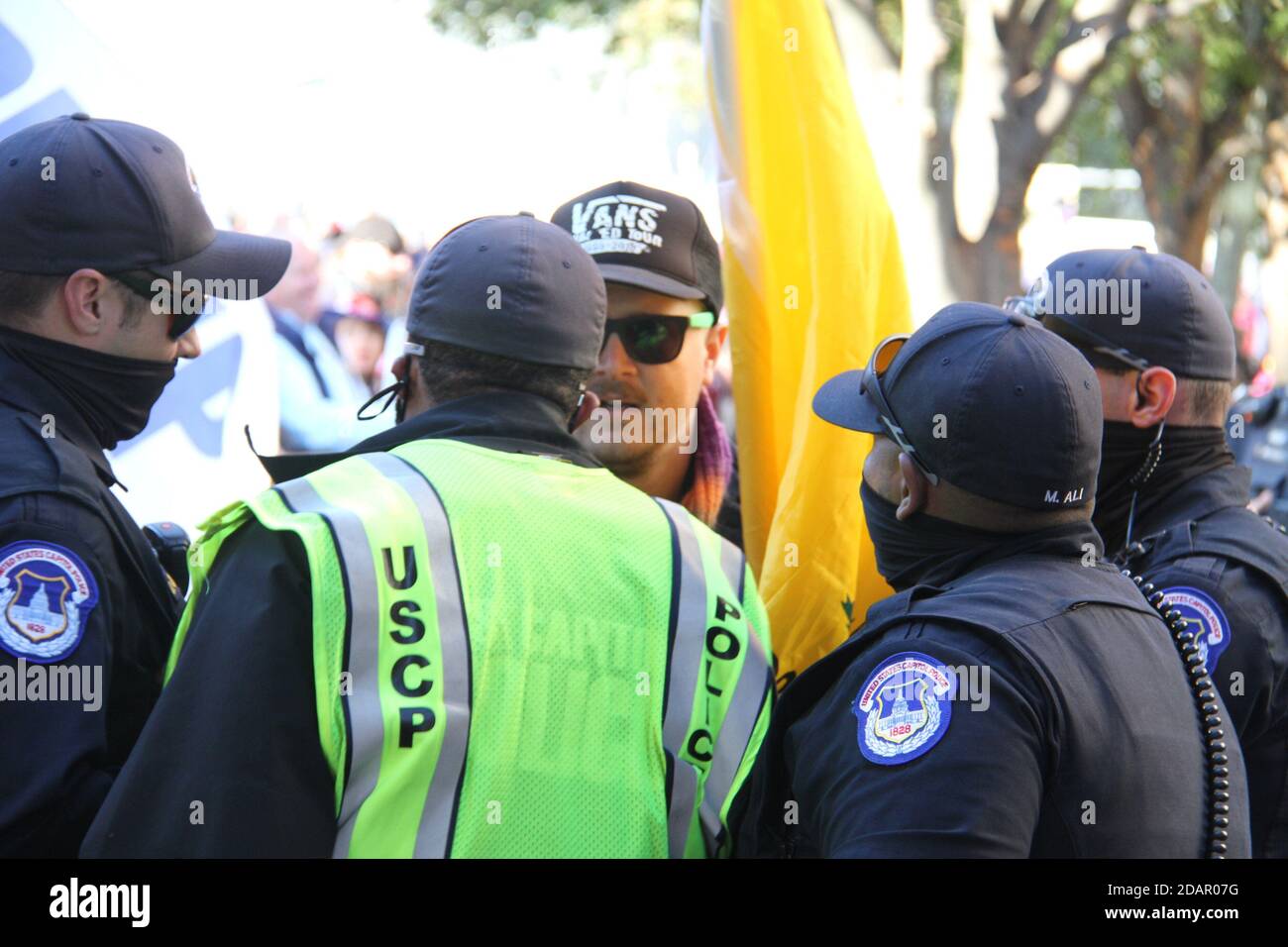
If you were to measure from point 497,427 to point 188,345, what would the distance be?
3.00ft

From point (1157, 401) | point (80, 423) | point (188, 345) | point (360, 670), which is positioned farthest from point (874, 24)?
point (360, 670)

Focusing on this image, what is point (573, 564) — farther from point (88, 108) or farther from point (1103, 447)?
point (88, 108)

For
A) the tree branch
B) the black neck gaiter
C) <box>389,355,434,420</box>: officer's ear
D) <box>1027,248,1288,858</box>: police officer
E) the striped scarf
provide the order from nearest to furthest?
1. <box>389,355,434,420</box>: officer's ear
2. <box>1027,248,1288,858</box>: police officer
3. the black neck gaiter
4. the striped scarf
5. the tree branch

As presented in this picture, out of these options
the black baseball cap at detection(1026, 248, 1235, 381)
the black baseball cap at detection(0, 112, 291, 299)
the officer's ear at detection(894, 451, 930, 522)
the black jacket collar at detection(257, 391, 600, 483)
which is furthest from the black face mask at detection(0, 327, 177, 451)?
the black baseball cap at detection(1026, 248, 1235, 381)

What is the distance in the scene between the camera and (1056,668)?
1.99 metres

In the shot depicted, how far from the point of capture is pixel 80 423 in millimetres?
2607

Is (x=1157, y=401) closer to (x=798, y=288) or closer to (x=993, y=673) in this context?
(x=798, y=288)

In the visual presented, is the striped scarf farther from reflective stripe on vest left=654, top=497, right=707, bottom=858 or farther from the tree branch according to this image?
the tree branch

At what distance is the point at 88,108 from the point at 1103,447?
2969 mm

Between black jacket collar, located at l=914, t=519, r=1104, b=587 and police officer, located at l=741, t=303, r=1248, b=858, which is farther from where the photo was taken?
black jacket collar, located at l=914, t=519, r=1104, b=587

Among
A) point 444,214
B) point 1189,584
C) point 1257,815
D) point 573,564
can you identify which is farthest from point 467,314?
point 444,214

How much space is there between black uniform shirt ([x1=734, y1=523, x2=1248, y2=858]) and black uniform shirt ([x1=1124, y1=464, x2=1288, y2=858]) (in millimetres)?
562

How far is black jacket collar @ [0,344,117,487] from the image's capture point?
8.23 feet

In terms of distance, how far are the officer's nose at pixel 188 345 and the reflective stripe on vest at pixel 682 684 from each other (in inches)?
46.6
